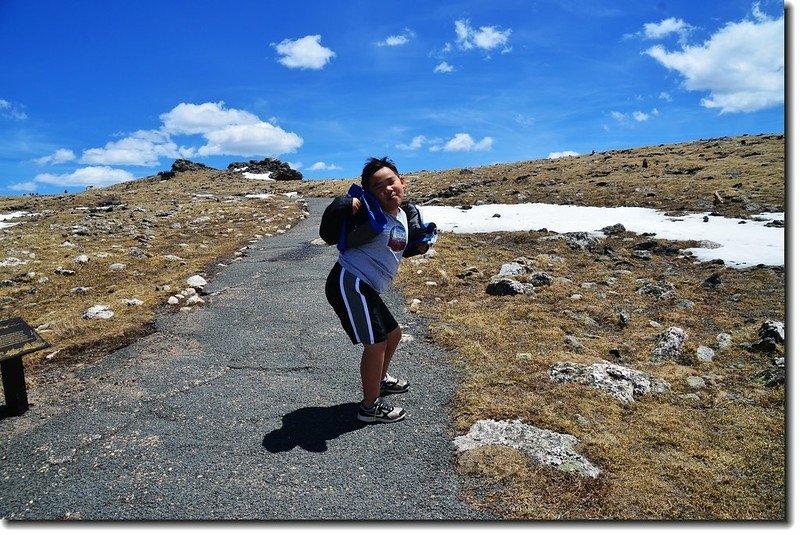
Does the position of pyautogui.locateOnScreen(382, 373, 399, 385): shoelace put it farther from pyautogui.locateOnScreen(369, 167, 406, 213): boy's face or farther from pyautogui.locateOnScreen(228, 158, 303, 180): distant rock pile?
pyautogui.locateOnScreen(228, 158, 303, 180): distant rock pile

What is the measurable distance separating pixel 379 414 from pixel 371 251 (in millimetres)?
1702

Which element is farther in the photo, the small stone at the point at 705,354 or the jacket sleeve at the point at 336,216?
the small stone at the point at 705,354

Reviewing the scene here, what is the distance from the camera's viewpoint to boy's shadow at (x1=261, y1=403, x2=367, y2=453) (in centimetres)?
449

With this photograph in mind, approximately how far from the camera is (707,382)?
19.3ft

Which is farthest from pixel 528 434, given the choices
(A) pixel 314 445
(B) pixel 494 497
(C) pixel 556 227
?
(C) pixel 556 227

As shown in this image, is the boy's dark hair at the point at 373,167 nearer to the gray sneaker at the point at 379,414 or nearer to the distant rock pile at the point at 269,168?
the gray sneaker at the point at 379,414

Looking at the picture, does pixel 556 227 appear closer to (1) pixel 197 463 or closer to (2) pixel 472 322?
(2) pixel 472 322

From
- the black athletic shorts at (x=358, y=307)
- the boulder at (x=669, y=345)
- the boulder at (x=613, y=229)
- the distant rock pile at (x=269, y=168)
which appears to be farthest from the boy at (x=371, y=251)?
the distant rock pile at (x=269, y=168)

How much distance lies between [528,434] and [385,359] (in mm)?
1694

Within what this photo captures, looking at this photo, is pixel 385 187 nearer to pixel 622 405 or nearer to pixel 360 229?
pixel 360 229

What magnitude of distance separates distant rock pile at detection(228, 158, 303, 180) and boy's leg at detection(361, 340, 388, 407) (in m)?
74.5

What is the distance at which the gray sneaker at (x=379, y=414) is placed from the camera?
16.0 feet

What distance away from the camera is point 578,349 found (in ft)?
22.5

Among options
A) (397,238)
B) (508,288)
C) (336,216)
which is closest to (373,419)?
(397,238)
